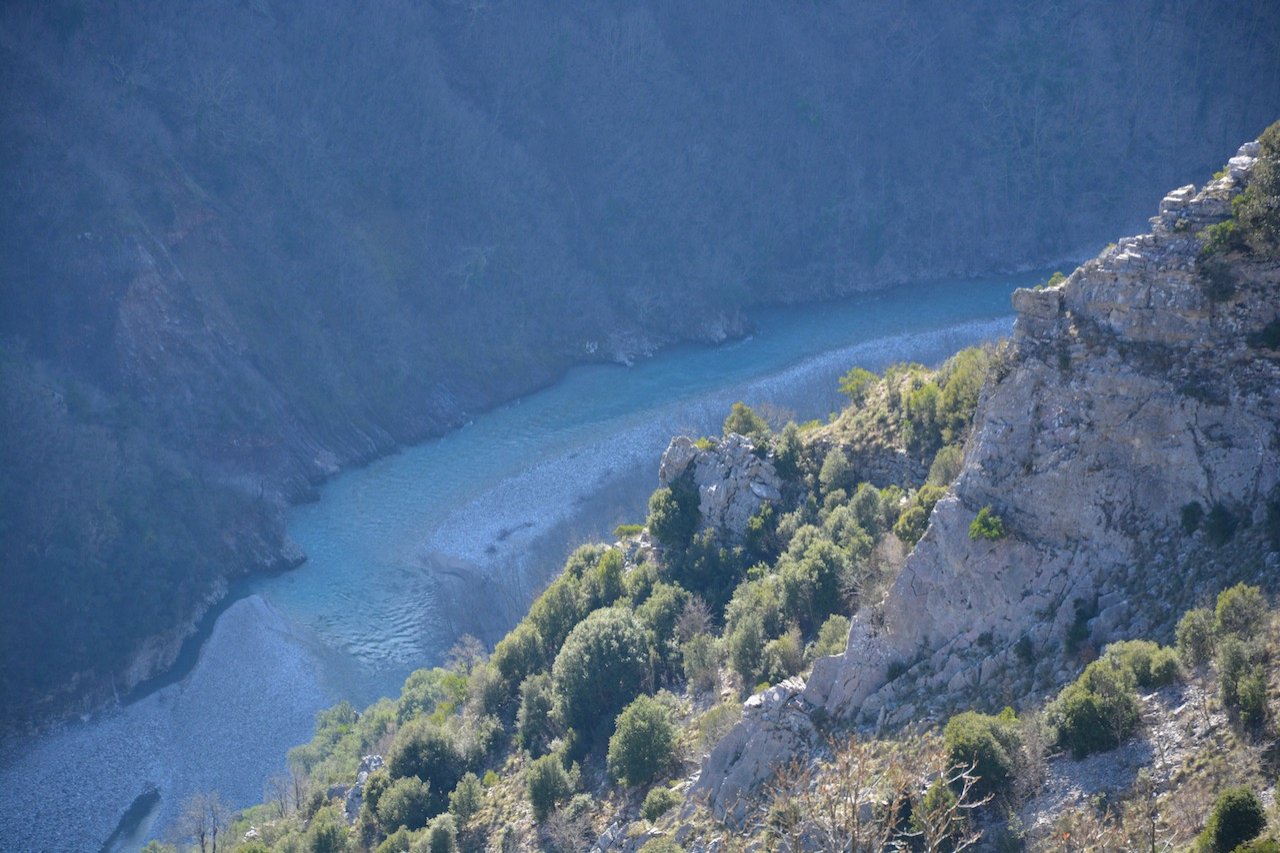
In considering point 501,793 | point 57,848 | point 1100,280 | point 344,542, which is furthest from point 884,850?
point 344,542

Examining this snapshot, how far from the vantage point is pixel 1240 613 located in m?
24.9

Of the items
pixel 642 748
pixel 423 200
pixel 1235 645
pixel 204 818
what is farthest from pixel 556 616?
pixel 423 200

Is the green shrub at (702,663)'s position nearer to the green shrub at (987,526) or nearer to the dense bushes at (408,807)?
the dense bushes at (408,807)

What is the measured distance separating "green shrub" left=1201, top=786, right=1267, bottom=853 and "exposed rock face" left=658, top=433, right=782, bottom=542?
28617mm

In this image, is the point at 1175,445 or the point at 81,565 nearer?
the point at 1175,445

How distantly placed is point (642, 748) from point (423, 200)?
81.7 m

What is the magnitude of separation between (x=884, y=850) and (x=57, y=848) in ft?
180

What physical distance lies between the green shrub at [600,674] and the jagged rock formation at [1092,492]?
11.2 meters

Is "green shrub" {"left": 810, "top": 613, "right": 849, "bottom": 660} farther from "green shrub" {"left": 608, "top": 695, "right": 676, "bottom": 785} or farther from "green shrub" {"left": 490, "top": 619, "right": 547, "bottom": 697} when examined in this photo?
"green shrub" {"left": 490, "top": 619, "right": 547, "bottom": 697}

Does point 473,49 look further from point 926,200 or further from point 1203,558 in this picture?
point 1203,558

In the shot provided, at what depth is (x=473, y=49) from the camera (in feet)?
382

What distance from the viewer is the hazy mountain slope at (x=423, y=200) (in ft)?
279

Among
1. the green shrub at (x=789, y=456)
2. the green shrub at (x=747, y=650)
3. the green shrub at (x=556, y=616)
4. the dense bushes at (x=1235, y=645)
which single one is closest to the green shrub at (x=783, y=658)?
the green shrub at (x=747, y=650)

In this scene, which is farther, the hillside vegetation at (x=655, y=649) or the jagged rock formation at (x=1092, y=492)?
the hillside vegetation at (x=655, y=649)
